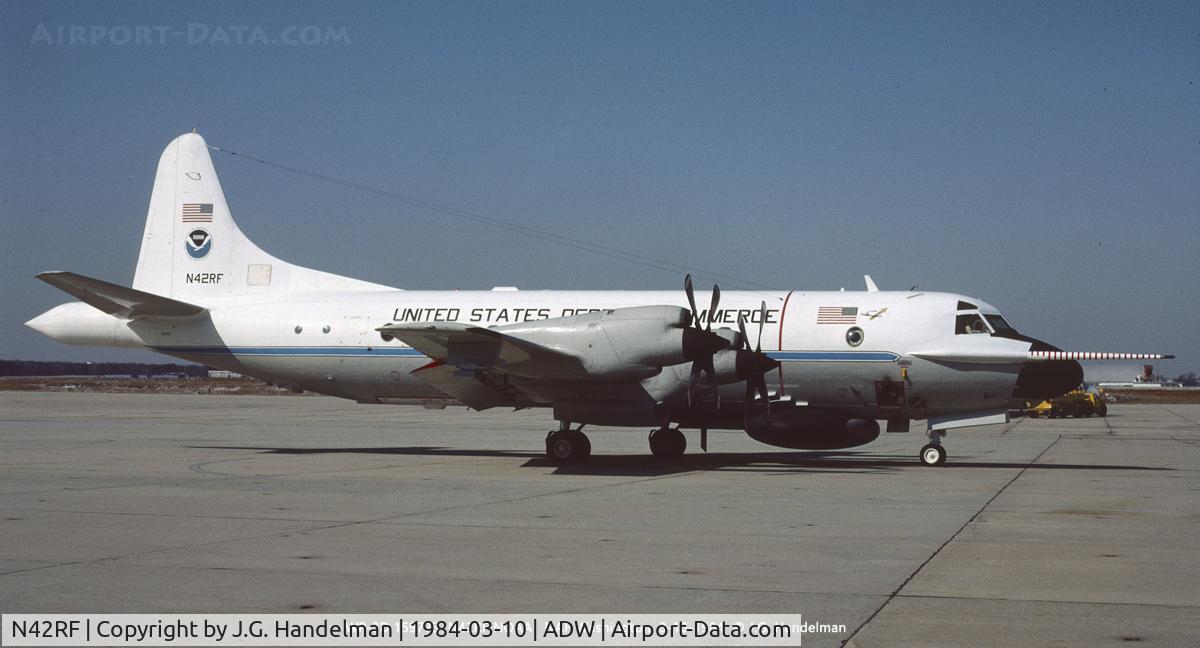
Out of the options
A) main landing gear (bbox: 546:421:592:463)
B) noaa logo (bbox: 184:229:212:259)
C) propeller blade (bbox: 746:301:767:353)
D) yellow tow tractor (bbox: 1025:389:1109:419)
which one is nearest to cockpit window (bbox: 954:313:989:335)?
propeller blade (bbox: 746:301:767:353)

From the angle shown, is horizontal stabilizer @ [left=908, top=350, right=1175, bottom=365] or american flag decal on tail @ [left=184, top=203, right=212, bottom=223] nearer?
horizontal stabilizer @ [left=908, top=350, right=1175, bottom=365]

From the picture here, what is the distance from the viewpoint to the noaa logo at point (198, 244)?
89.5 feet

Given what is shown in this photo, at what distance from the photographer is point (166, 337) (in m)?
26.1

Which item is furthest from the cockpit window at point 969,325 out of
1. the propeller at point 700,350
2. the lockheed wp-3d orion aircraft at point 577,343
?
the propeller at point 700,350

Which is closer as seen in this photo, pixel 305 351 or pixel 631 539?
pixel 631 539

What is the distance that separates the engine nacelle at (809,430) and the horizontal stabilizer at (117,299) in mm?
13384

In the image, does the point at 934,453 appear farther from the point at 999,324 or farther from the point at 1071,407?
the point at 1071,407

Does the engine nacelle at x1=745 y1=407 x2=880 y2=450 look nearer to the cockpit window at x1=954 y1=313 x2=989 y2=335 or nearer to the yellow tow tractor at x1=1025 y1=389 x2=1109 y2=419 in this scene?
the cockpit window at x1=954 y1=313 x2=989 y2=335

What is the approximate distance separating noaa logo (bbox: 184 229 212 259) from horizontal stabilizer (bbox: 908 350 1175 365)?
55.7 feet

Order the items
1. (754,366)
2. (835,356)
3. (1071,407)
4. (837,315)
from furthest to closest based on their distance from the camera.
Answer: (1071,407) → (837,315) → (835,356) → (754,366)

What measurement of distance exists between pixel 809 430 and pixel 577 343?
4891mm

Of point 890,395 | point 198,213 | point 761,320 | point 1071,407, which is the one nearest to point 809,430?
point 890,395

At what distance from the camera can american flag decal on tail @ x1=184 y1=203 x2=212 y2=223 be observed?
27531 mm

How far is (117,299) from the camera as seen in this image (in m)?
24.5
